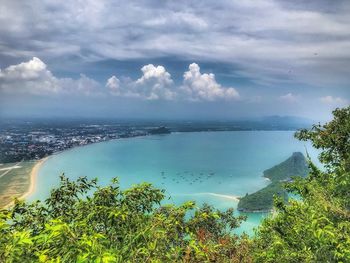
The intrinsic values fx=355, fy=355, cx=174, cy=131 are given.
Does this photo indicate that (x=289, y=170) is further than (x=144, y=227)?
Yes

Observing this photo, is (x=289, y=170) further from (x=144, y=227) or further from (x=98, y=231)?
(x=98, y=231)

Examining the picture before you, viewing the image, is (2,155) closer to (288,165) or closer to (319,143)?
(288,165)

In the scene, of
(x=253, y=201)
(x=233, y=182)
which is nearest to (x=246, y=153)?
(x=233, y=182)

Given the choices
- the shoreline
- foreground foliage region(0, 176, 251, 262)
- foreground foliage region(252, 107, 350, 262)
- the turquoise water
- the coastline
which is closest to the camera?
foreground foliage region(0, 176, 251, 262)

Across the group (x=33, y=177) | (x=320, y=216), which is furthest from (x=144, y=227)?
(x=33, y=177)

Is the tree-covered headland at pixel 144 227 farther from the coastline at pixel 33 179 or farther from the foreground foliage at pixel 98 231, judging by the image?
the coastline at pixel 33 179

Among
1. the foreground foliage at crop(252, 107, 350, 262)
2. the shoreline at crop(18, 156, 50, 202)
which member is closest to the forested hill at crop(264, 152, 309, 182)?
the shoreline at crop(18, 156, 50, 202)

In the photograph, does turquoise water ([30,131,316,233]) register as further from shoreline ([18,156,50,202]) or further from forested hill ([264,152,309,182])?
forested hill ([264,152,309,182])
